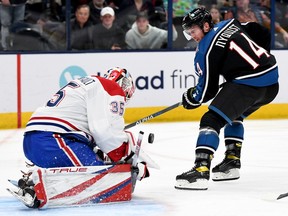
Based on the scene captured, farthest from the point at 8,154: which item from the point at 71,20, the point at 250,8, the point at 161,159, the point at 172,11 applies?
the point at 250,8

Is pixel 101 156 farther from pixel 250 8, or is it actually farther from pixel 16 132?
pixel 250 8

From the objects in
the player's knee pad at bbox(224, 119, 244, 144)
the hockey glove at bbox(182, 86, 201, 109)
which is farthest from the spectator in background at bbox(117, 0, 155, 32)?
the hockey glove at bbox(182, 86, 201, 109)

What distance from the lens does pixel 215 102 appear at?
5297 mm

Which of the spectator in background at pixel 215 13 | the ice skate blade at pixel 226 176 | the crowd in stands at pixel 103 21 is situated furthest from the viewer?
the spectator in background at pixel 215 13

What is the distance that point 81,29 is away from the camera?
8844 millimetres

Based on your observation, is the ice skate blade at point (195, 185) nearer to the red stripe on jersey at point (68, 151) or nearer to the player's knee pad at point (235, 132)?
the player's knee pad at point (235, 132)

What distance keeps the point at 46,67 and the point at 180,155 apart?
81.9 inches

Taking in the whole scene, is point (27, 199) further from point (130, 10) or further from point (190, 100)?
point (130, 10)

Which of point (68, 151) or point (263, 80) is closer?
point (68, 151)

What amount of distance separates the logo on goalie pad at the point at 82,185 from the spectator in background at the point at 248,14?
495 centimetres

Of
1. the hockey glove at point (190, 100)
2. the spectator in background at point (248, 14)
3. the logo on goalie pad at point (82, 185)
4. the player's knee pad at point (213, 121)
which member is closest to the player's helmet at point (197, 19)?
the hockey glove at point (190, 100)

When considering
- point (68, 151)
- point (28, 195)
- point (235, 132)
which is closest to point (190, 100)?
point (235, 132)

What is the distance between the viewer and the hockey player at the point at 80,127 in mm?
4719

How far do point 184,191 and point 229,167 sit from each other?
556mm
